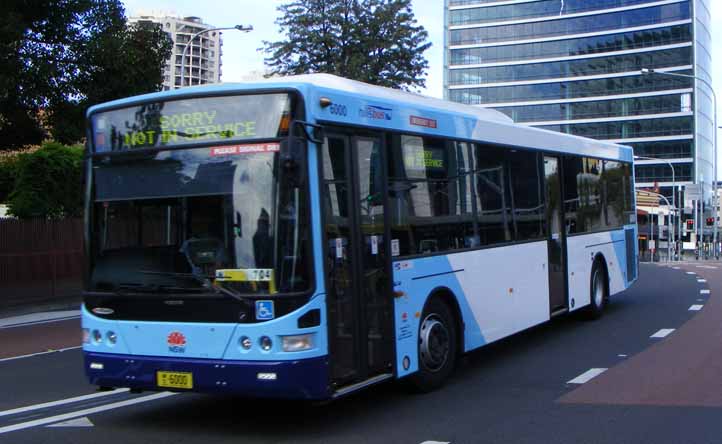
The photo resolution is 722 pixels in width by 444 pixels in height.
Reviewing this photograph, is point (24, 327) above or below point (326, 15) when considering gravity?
below

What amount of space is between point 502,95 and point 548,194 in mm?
94194

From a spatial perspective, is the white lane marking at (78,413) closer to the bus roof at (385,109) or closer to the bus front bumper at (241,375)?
the bus front bumper at (241,375)

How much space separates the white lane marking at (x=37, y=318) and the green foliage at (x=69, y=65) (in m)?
4.14

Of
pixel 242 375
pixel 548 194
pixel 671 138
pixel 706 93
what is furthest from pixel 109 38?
pixel 706 93

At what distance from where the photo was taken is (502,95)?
103438 mm

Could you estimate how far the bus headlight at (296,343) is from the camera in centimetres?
642

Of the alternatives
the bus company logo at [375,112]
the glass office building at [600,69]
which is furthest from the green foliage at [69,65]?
the glass office building at [600,69]

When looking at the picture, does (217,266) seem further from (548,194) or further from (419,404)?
(548,194)

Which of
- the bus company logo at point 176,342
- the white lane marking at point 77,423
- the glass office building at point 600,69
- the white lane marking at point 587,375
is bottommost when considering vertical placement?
the white lane marking at point 587,375

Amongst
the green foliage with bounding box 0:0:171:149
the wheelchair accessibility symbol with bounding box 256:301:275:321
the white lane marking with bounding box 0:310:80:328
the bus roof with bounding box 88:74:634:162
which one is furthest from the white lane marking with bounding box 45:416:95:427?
the green foliage with bounding box 0:0:171:149

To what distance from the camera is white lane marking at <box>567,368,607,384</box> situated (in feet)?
29.5

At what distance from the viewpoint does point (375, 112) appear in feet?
25.4

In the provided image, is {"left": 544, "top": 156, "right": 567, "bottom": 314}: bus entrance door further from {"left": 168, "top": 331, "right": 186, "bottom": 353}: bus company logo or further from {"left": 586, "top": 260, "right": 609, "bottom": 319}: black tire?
{"left": 168, "top": 331, "right": 186, "bottom": 353}: bus company logo

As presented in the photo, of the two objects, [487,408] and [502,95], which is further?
[502,95]
